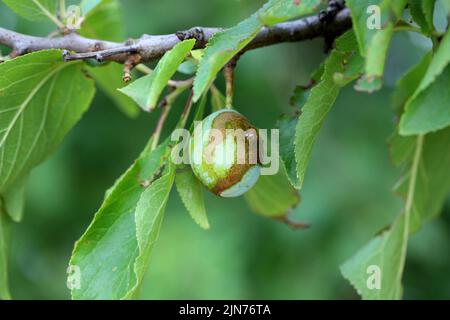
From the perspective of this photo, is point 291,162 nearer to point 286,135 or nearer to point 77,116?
point 286,135

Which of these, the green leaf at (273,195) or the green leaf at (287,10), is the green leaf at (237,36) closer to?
the green leaf at (287,10)

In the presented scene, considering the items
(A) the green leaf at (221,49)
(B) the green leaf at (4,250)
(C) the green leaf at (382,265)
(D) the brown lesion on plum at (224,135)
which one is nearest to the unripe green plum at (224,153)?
(D) the brown lesion on plum at (224,135)

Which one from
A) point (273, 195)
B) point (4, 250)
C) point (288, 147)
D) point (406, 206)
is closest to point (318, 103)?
point (288, 147)

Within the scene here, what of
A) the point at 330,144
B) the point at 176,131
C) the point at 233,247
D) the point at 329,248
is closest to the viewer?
the point at 176,131

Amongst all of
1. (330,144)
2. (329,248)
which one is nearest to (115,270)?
(329,248)

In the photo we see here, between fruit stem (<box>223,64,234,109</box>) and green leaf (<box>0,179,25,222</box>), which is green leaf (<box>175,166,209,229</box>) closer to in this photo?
fruit stem (<box>223,64,234,109</box>)
